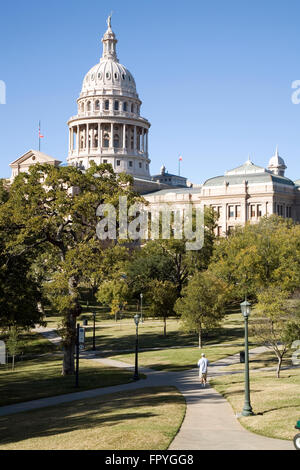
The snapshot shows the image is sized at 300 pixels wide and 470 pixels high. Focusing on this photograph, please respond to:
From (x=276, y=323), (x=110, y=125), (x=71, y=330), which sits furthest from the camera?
(x=110, y=125)

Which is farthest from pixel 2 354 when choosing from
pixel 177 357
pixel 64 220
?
pixel 64 220

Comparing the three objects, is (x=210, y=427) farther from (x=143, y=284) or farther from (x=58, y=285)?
(x=143, y=284)

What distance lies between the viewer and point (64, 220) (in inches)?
1458

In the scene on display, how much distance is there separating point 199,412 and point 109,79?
129 m

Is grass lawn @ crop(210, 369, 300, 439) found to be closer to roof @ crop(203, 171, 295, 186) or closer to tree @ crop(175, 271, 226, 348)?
tree @ crop(175, 271, 226, 348)

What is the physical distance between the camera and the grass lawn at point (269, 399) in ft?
62.8

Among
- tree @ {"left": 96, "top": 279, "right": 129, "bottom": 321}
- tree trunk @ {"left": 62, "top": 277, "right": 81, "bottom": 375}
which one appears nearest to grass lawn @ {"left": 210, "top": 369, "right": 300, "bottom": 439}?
tree trunk @ {"left": 62, "top": 277, "right": 81, "bottom": 375}

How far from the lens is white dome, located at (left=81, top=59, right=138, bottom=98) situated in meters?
144

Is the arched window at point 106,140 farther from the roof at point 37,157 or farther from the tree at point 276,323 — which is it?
the tree at point 276,323

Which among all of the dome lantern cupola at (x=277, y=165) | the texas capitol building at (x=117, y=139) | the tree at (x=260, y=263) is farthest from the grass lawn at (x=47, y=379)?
the dome lantern cupola at (x=277, y=165)

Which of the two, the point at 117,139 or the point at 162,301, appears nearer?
the point at 162,301

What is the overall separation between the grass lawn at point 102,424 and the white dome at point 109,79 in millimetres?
123439

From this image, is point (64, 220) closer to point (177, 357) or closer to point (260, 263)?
point (177, 357)
